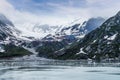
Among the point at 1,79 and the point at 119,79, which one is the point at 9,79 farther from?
the point at 119,79

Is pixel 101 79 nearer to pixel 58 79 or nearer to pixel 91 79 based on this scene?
pixel 91 79

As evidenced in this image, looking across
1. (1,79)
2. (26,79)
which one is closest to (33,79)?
(26,79)

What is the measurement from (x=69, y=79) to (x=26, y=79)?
15098mm

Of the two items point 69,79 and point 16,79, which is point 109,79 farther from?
point 16,79

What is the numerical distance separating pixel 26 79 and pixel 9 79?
5.91m

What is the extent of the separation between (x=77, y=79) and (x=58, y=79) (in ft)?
22.2

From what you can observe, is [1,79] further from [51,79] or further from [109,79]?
[109,79]

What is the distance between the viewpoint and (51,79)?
428 feet

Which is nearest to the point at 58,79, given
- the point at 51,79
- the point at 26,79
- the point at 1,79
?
the point at 51,79

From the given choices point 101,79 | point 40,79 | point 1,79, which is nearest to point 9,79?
point 1,79

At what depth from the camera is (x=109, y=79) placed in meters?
127

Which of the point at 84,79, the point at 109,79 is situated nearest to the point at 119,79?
the point at 109,79

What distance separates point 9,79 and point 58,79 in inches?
674

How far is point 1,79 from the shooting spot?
12775 centimetres
